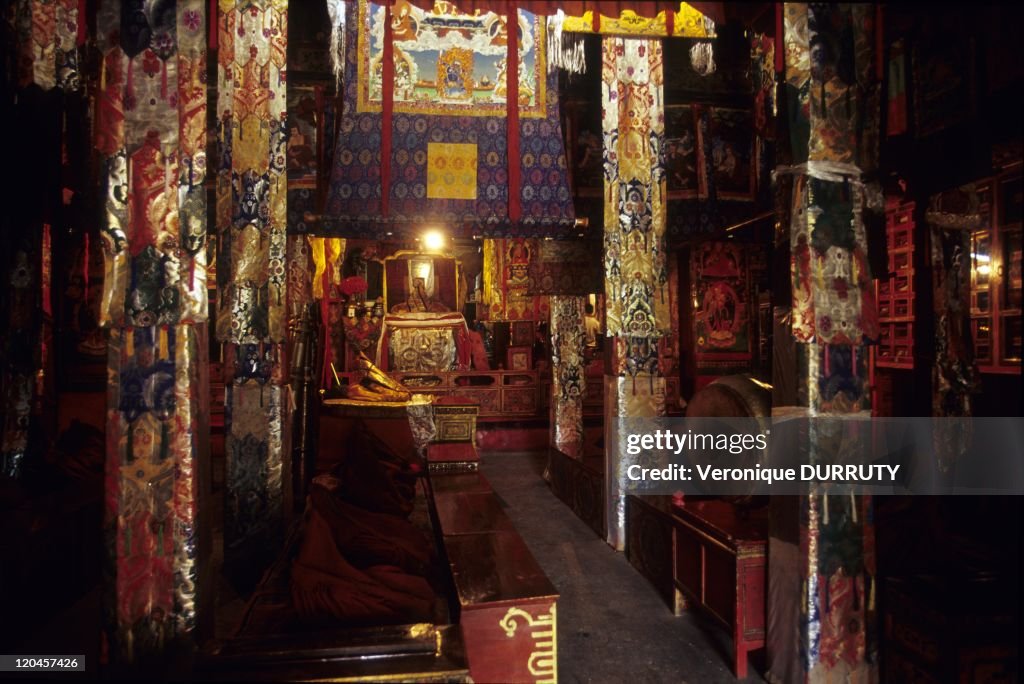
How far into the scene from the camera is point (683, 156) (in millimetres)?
5734

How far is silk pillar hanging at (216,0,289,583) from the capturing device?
3.89 metres

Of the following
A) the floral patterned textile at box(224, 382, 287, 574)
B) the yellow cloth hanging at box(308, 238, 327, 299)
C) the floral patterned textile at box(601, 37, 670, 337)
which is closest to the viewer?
the floral patterned textile at box(224, 382, 287, 574)

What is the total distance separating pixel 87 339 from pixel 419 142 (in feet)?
21.0

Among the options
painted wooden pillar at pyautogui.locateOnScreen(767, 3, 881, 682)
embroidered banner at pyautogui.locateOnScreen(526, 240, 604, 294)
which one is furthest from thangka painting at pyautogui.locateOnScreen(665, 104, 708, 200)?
painted wooden pillar at pyautogui.locateOnScreen(767, 3, 881, 682)

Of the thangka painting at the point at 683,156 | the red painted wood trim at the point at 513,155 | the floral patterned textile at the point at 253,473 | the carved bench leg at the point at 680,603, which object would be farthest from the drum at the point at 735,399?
the floral patterned textile at the point at 253,473

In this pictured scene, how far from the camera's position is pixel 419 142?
194 inches

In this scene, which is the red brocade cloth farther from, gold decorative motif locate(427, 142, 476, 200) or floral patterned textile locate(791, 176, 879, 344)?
gold decorative motif locate(427, 142, 476, 200)

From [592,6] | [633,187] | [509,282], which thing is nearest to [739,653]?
[592,6]

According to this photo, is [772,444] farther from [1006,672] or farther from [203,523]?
[203,523]

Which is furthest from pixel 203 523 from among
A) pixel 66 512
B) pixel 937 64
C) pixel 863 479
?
pixel 937 64

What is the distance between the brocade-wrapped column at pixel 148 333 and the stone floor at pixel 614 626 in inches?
76.3

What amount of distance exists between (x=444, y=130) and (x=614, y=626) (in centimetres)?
421

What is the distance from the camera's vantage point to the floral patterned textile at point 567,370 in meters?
7.13

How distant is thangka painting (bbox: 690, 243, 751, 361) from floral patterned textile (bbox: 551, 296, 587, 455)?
7.60 ft
